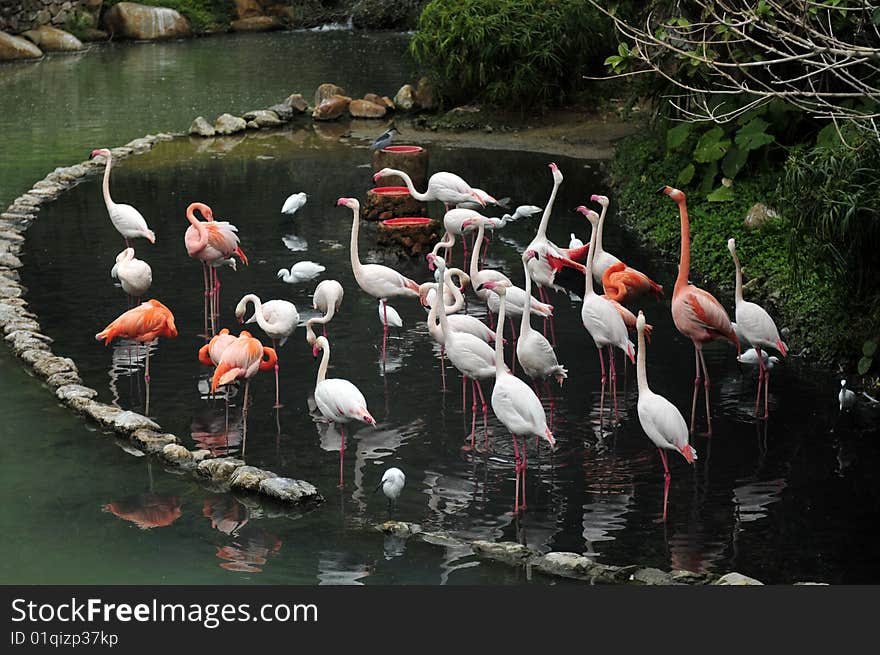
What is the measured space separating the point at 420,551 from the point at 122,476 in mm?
2104

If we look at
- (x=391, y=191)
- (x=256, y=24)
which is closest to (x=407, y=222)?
(x=391, y=191)

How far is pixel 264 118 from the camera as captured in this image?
63.3ft

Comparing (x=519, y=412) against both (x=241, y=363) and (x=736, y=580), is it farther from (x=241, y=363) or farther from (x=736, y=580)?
(x=241, y=363)

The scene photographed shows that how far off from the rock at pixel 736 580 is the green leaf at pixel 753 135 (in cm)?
744

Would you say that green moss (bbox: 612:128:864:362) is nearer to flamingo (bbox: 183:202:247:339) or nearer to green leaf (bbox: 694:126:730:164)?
green leaf (bbox: 694:126:730:164)

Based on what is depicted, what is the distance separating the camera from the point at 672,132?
1332cm

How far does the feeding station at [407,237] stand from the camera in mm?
12641

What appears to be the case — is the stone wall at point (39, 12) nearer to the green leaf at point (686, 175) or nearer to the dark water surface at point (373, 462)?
the dark water surface at point (373, 462)

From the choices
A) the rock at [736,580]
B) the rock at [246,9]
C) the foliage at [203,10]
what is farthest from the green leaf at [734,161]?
the rock at [246,9]

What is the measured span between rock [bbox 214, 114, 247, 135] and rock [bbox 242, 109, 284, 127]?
254 millimetres

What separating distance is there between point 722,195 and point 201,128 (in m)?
9.16

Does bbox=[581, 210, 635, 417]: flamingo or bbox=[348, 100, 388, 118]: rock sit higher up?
bbox=[581, 210, 635, 417]: flamingo

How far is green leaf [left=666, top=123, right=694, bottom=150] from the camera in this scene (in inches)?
521

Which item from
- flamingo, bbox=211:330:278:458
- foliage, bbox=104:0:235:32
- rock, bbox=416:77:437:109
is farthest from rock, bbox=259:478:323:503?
foliage, bbox=104:0:235:32
